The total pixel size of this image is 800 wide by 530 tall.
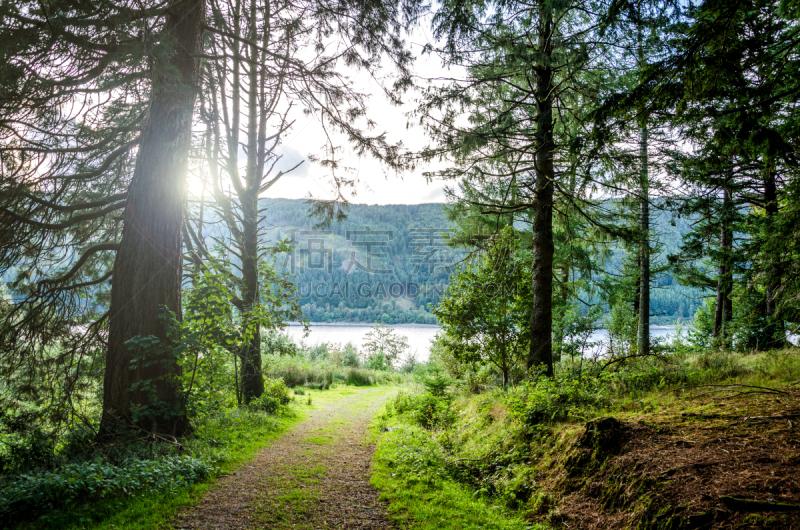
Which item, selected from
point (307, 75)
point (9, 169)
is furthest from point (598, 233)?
point (9, 169)

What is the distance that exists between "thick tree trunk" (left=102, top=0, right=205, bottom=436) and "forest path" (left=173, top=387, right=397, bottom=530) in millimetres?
1408

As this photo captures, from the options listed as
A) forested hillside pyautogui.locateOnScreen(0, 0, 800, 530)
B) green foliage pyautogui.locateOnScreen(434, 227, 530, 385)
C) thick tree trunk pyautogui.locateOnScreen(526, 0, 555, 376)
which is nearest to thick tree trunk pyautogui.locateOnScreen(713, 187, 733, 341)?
forested hillside pyautogui.locateOnScreen(0, 0, 800, 530)

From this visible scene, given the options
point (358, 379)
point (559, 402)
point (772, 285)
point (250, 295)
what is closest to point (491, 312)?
point (559, 402)

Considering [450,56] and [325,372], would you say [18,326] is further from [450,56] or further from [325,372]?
[325,372]

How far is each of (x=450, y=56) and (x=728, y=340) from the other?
10.9 meters

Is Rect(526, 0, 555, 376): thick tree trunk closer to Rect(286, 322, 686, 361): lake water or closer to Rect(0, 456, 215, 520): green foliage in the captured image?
Rect(286, 322, 686, 361): lake water

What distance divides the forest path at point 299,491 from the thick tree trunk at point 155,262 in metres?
1.41

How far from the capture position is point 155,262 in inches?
199

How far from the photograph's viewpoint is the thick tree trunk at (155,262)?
472 centimetres

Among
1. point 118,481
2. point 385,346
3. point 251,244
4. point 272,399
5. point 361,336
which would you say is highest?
point 251,244

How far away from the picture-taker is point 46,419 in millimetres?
5297

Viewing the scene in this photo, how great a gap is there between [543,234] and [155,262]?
6.30 meters

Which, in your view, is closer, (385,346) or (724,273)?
(724,273)

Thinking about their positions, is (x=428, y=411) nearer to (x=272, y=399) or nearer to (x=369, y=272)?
(x=272, y=399)
